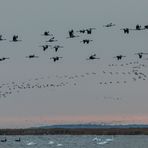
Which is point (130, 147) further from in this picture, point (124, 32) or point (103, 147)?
point (124, 32)

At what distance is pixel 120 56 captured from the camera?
58.5 m

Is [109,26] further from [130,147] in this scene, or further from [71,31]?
[130,147]

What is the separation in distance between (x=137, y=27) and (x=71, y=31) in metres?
4.95

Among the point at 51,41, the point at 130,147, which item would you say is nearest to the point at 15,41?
the point at 51,41

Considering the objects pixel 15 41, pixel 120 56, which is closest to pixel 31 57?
pixel 15 41

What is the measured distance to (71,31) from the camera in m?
56.0

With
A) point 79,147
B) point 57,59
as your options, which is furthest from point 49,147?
point 57,59

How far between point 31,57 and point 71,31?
3.38 meters

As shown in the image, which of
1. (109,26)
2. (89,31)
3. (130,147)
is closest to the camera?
(109,26)

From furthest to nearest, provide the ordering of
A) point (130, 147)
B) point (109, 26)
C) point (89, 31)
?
1. point (130, 147)
2. point (89, 31)
3. point (109, 26)

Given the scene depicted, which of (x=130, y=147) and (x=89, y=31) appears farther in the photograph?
(x=130, y=147)

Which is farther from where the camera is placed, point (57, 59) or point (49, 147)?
point (49, 147)

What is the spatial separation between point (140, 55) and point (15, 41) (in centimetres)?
912

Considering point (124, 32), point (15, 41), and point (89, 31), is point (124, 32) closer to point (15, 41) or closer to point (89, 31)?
point (89, 31)
